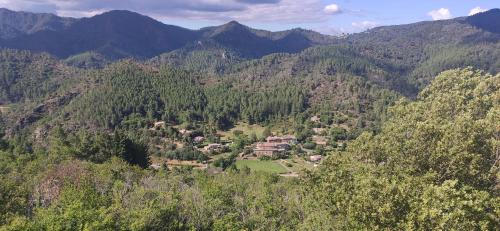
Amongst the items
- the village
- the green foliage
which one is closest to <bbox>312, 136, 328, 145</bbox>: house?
the village

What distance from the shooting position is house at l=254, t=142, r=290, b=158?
420 feet

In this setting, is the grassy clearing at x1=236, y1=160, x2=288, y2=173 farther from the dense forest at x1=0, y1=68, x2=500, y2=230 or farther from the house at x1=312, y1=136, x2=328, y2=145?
the dense forest at x1=0, y1=68, x2=500, y2=230

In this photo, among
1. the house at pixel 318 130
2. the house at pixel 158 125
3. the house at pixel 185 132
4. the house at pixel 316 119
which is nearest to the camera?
the house at pixel 185 132

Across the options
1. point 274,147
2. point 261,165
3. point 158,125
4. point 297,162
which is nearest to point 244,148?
point 274,147

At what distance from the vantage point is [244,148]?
13575 cm

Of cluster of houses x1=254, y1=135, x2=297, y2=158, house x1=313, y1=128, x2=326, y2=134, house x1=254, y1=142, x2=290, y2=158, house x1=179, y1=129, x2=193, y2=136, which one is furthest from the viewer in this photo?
house x1=313, y1=128, x2=326, y2=134

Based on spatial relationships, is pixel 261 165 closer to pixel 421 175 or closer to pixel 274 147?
pixel 274 147

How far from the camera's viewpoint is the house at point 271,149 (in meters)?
128

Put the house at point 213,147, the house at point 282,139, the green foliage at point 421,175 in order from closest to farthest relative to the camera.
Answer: the green foliage at point 421,175, the house at point 213,147, the house at point 282,139

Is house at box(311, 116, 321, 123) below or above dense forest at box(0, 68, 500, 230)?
below

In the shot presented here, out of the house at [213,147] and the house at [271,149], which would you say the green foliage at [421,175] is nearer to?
the house at [271,149]

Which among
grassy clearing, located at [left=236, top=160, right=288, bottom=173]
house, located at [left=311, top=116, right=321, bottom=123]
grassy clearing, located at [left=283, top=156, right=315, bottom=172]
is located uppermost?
house, located at [left=311, top=116, right=321, bottom=123]

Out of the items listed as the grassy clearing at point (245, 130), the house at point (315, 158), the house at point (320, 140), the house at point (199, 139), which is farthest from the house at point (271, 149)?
the house at point (199, 139)

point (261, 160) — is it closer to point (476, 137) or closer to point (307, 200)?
point (307, 200)
